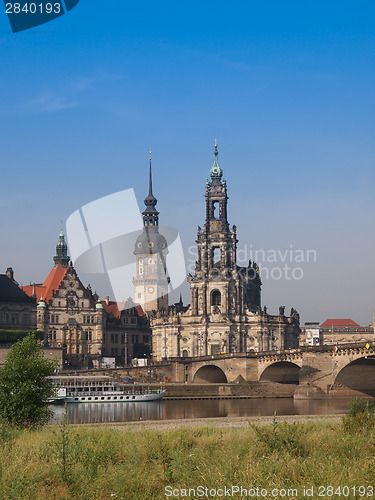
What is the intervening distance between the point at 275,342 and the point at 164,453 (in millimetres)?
102364

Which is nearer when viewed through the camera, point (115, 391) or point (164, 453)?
point (164, 453)

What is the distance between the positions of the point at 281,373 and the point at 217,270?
22002mm

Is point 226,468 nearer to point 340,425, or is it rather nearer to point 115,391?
point 340,425

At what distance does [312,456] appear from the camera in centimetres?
2444

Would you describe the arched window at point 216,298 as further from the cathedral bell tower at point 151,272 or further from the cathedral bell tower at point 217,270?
the cathedral bell tower at point 151,272

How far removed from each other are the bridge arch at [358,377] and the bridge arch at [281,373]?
9.85 meters

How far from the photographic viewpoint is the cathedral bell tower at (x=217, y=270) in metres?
124

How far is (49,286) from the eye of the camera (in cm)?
12694

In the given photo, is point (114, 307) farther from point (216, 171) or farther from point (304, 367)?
point (304, 367)

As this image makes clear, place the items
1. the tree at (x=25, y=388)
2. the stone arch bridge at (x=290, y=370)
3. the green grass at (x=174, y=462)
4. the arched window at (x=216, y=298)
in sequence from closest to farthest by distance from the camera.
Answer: the green grass at (x=174, y=462)
the tree at (x=25, y=388)
the stone arch bridge at (x=290, y=370)
the arched window at (x=216, y=298)

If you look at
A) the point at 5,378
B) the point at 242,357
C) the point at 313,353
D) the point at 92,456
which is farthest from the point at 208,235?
the point at 92,456

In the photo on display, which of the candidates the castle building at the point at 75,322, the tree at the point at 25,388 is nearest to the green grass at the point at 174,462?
the tree at the point at 25,388

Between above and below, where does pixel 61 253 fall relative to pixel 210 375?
above

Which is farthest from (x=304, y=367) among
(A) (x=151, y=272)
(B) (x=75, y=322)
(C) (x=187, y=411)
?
(A) (x=151, y=272)
